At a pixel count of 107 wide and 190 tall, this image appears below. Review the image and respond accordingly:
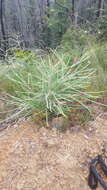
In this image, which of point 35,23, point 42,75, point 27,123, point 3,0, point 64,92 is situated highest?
point 3,0

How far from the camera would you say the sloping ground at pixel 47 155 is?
3.66ft

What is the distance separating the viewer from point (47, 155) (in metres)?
1.25

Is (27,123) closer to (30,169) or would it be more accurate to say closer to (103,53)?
(30,169)

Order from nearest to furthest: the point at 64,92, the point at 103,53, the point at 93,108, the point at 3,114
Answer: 1. the point at 64,92
2. the point at 93,108
3. the point at 3,114
4. the point at 103,53

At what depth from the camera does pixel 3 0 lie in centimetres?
522

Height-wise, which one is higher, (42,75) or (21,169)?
(42,75)

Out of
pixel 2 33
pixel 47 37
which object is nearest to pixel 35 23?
pixel 47 37

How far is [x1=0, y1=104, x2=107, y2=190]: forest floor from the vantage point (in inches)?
43.9

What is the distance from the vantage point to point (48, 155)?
125 cm

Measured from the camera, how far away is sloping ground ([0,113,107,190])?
3.66ft

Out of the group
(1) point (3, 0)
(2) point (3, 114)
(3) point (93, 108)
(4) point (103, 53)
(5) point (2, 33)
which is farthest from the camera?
(5) point (2, 33)

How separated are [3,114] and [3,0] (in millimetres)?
4557

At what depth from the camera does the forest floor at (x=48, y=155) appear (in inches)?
43.9

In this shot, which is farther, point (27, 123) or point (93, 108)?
point (93, 108)
